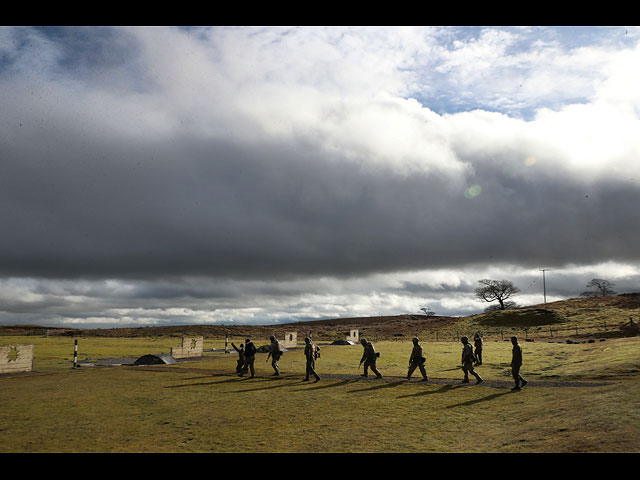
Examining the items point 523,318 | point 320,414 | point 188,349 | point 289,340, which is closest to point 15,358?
point 188,349

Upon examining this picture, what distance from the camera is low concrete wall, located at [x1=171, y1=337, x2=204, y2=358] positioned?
3269 cm

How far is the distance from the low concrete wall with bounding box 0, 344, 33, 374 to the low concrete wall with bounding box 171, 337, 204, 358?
9646 millimetres

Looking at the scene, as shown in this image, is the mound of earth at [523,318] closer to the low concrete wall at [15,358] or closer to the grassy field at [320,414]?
the grassy field at [320,414]

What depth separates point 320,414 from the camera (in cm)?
1262

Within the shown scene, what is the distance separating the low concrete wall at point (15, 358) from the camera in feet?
75.4

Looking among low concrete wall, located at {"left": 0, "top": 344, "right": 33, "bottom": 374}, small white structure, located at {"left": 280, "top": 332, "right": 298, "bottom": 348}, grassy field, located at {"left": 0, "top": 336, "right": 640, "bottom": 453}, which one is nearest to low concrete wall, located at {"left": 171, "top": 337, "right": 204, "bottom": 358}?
low concrete wall, located at {"left": 0, "top": 344, "right": 33, "bottom": 374}

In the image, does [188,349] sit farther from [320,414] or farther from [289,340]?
[320,414]

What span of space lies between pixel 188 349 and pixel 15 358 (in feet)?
40.6

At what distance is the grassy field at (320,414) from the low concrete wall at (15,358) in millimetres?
2719

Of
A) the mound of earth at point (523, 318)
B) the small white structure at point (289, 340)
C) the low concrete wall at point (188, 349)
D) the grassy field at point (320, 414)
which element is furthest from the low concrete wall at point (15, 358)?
the mound of earth at point (523, 318)

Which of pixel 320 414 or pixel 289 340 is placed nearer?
pixel 320 414

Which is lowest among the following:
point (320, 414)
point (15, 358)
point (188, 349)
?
point (188, 349)
